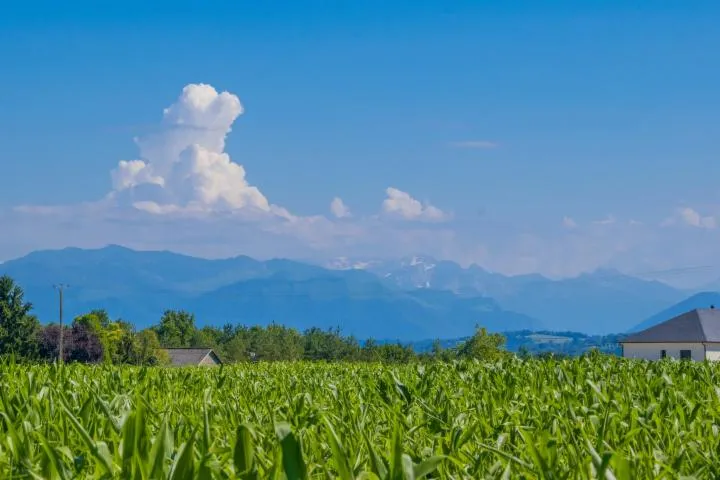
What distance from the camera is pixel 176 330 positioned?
139 metres

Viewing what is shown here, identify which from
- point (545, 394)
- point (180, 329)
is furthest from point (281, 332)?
point (545, 394)

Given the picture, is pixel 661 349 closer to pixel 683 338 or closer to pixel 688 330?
pixel 683 338

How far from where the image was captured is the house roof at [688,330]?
10100cm

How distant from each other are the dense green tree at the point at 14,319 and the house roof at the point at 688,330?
67.3 meters

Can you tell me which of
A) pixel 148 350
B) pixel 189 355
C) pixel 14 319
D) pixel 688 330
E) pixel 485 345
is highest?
pixel 14 319

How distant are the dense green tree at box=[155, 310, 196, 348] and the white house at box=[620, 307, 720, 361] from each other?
2646 inches

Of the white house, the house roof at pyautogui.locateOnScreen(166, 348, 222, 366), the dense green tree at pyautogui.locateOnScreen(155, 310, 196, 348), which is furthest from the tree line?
the white house

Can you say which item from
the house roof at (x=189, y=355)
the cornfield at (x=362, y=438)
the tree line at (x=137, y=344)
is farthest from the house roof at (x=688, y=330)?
the cornfield at (x=362, y=438)

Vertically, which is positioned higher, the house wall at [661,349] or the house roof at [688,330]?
the house roof at [688,330]

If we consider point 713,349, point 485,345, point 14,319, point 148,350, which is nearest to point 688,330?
point 713,349

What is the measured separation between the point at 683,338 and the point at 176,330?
7585cm

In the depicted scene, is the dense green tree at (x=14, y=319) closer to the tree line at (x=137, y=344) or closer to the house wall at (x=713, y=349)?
the tree line at (x=137, y=344)

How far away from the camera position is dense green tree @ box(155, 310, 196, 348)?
5399 inches

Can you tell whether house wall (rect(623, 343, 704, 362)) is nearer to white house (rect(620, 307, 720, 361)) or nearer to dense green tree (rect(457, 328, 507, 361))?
white house (rect(620, 307, 720, 361))
